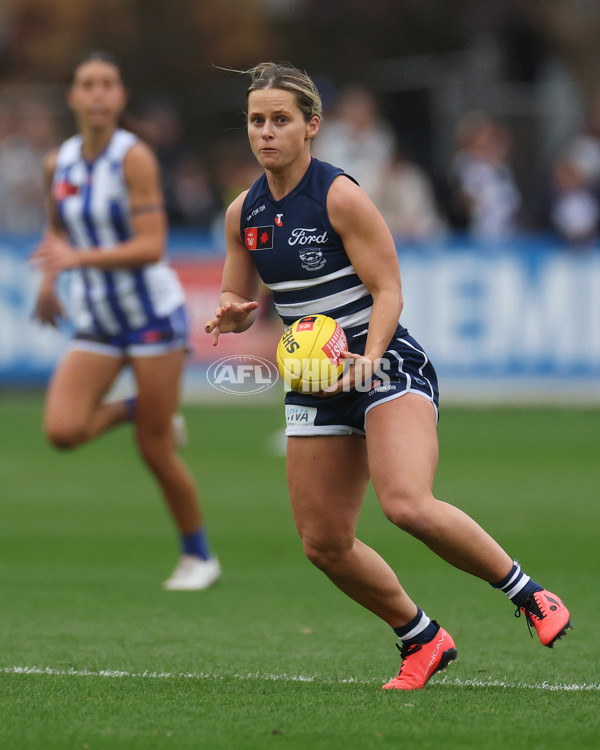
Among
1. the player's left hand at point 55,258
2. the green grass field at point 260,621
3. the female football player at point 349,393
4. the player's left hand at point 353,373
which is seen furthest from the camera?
the player's left hand at point 55,258

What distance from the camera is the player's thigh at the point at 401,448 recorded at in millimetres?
4879

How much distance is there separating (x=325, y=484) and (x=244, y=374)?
506 mm

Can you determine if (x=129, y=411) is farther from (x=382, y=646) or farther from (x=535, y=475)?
(x=535, y=475)

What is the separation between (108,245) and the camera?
7.73m

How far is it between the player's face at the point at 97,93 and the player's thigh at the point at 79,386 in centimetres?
127

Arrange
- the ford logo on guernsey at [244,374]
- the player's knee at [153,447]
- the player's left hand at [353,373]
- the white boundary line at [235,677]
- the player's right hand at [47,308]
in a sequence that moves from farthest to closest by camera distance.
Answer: the player's right hand at [47,308]
the player's knee at [153,447]
the white boundary line at [235,677]
the ford logo on guernsey at [244,374]
the player's left hand at [353,373]

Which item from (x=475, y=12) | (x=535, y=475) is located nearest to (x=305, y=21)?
(x=475, y=12)

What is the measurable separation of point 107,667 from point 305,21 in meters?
19.0

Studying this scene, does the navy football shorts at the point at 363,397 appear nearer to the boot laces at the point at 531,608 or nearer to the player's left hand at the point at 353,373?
the player's left hand at the point at 353,373

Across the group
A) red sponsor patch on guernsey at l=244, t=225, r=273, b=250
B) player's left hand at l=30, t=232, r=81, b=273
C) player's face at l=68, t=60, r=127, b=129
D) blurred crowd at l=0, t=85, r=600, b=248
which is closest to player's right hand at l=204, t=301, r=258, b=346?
red sponsor patch on guernsey at l=244, t=225, r=273, b=250

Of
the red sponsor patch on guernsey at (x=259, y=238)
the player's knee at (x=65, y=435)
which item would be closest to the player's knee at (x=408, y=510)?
the red sponsor patch on guernsey at (x=259, y=238)

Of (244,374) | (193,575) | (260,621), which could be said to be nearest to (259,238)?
(244,374)

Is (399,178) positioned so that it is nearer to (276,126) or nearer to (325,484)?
(276,126)

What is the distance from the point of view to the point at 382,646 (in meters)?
6.06
